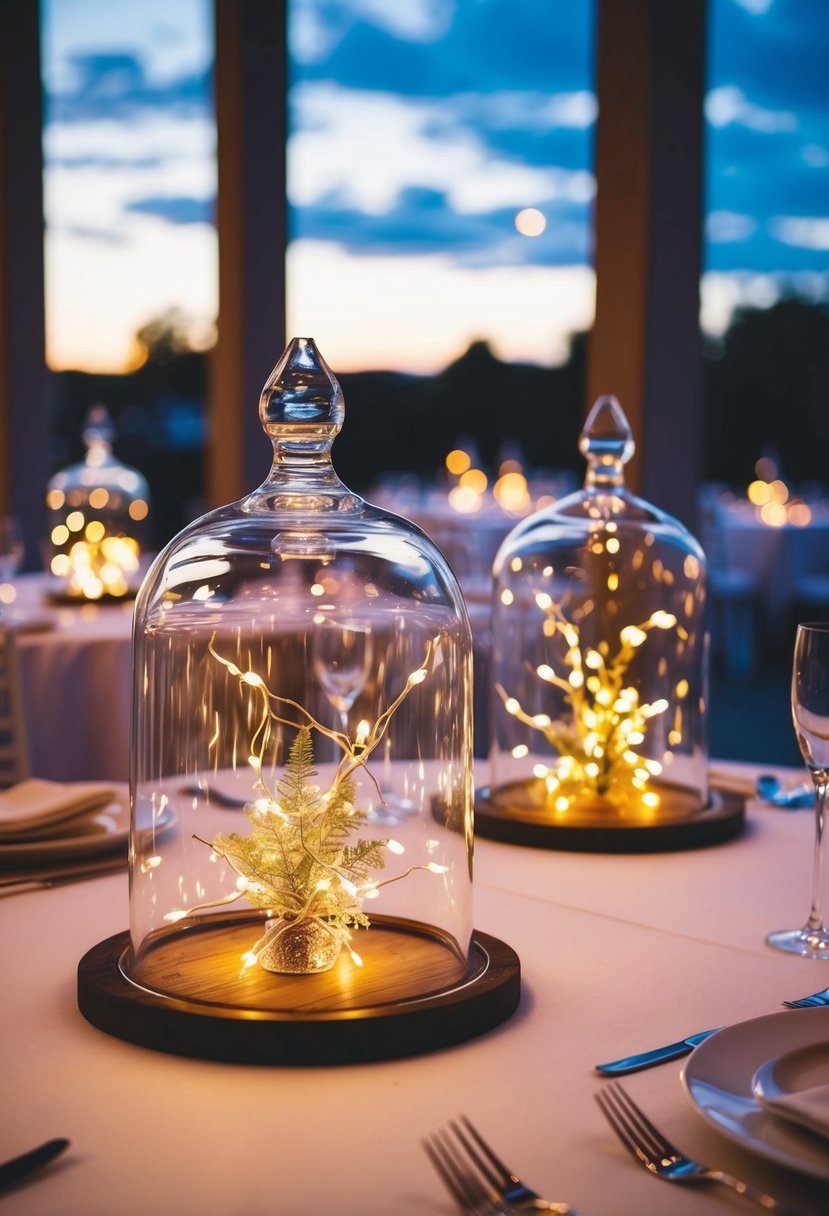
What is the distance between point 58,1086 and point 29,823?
28.2 inches

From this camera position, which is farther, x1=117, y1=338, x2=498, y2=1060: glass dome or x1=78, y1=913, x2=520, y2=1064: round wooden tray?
x1=117, y1=338, x2=498, y2=1060: glass dome

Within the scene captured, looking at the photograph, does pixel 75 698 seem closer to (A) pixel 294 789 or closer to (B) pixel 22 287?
(A) pixel 294 789

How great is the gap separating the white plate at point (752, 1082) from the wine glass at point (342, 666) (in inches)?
40.7

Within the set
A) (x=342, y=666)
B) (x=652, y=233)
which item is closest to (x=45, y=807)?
(x=342, y=666)

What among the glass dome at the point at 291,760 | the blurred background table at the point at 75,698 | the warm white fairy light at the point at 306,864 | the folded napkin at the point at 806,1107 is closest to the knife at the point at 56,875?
the glass dome at the point at 291,760

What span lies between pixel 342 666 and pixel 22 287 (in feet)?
23.3

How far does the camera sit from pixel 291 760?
135cm

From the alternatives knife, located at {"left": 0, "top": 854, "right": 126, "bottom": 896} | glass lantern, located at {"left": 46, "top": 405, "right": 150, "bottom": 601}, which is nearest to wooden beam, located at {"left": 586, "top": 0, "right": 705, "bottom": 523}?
glass lantern, located at {"left": 46, "top": 405, "right": 150, "bottom": 601}

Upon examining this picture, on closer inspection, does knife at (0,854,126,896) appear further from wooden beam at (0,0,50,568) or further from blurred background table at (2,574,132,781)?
wooden beam at (0,0,50,568)

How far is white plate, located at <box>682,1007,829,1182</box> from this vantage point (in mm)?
945

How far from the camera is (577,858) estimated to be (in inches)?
72.1

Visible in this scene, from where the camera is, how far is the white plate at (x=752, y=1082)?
3.10 feet

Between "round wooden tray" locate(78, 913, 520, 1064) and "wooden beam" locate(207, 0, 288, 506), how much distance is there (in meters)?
5.71

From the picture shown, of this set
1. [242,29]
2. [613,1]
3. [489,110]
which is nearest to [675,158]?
[613,1]
